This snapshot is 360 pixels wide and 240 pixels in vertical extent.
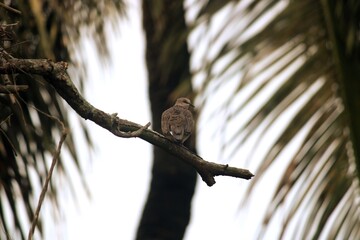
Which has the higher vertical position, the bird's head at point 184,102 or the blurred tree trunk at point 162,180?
the blurred tree trunk at point 162,180

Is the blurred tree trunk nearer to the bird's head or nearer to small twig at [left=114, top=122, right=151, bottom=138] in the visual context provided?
the bird's head

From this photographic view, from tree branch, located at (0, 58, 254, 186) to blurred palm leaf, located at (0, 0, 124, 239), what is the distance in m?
0.91

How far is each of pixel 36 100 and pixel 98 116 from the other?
6.14 ft

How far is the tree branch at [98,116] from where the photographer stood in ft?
10.4

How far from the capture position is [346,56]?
176 inches

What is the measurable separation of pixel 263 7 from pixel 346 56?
513mm

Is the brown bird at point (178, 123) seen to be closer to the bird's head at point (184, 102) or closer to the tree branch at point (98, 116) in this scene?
the bird's head at point (184, 102)

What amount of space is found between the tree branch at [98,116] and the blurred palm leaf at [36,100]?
2.99 ft

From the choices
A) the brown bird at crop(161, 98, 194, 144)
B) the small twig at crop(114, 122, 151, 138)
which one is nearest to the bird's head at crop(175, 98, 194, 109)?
the brown bird at crop(161, 98, 194, 144)

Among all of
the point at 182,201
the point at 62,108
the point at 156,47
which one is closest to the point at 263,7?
the point at 62,108

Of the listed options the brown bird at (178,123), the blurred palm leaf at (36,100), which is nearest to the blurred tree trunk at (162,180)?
the blurred palm leaf at (36,100)

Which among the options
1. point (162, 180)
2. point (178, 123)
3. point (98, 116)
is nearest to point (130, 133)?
point (98, 116)

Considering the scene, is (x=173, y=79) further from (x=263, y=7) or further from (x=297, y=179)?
(x=297, y=179)

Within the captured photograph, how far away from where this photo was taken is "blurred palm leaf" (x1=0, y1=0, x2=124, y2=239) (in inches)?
181
